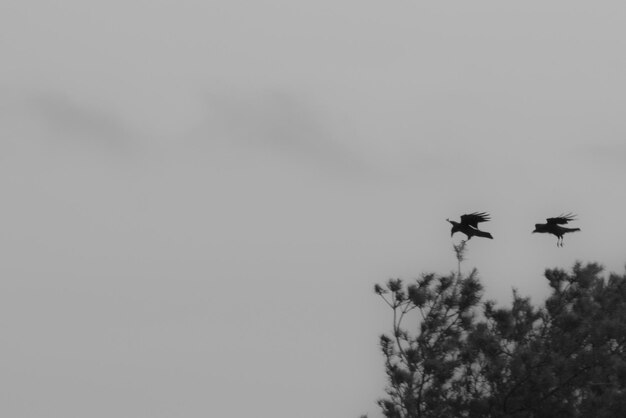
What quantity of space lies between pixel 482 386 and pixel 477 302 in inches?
56.2

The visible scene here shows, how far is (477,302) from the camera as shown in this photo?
24.0 meters

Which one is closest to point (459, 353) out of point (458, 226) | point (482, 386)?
point (482, 386)

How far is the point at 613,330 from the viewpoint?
23.4 metres

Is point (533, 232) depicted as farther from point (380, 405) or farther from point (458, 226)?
point (380, 405)

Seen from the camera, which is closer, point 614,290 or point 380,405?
point 380,405

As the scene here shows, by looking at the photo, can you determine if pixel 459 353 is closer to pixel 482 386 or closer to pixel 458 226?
pixel 482 386

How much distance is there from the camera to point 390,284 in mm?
24031

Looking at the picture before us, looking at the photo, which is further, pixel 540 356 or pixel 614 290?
pixel 614 290

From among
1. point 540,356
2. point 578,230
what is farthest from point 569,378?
point 578,230

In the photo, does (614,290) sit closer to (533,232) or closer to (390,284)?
(533,232)

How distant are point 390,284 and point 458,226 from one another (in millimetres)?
1525

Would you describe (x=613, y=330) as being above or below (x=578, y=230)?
below

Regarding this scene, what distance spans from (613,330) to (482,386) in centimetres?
237

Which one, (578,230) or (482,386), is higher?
(578,230)
